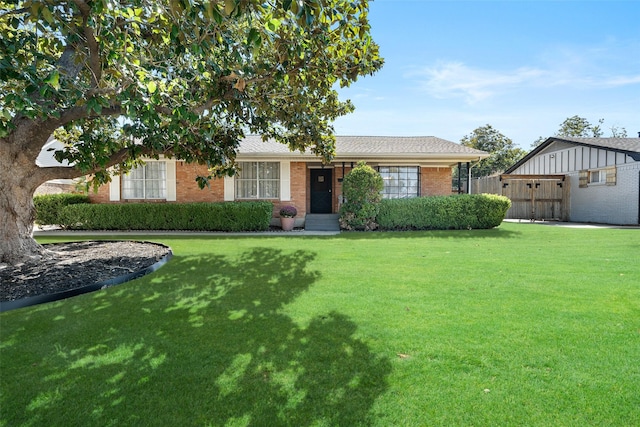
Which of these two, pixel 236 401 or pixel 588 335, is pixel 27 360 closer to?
pixel 236 401

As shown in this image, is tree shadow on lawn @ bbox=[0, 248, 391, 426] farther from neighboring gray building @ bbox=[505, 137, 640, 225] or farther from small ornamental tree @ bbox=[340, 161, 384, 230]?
neighboring gray building @ bbox=[505, 137, 640, 225]

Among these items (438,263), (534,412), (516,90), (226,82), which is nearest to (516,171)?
(516,90)

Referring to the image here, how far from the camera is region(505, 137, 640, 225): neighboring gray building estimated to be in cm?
1520

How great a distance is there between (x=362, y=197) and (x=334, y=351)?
10.1 meters

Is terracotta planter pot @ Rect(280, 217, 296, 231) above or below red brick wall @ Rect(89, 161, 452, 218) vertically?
below

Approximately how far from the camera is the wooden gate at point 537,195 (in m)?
19.2

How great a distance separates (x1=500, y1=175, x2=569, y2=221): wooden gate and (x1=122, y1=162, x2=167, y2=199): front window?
17844 millimetres

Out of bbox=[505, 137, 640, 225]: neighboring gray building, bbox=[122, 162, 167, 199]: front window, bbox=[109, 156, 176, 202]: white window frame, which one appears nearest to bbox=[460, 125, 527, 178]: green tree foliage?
bbox=[505, 137, 640, 225]: neighboring gray building

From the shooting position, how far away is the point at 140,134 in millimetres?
6766

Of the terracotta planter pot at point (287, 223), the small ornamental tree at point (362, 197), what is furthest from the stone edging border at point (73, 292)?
the small ornamental tree at point (362, 197)

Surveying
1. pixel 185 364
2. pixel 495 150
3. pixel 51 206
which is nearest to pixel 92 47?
pixel 185 364

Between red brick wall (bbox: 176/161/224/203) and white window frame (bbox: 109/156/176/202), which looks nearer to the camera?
white window frame (bbox: 109/156/176/202)

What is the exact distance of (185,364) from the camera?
111 inches

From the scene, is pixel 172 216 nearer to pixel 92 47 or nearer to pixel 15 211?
pixel 15 211
